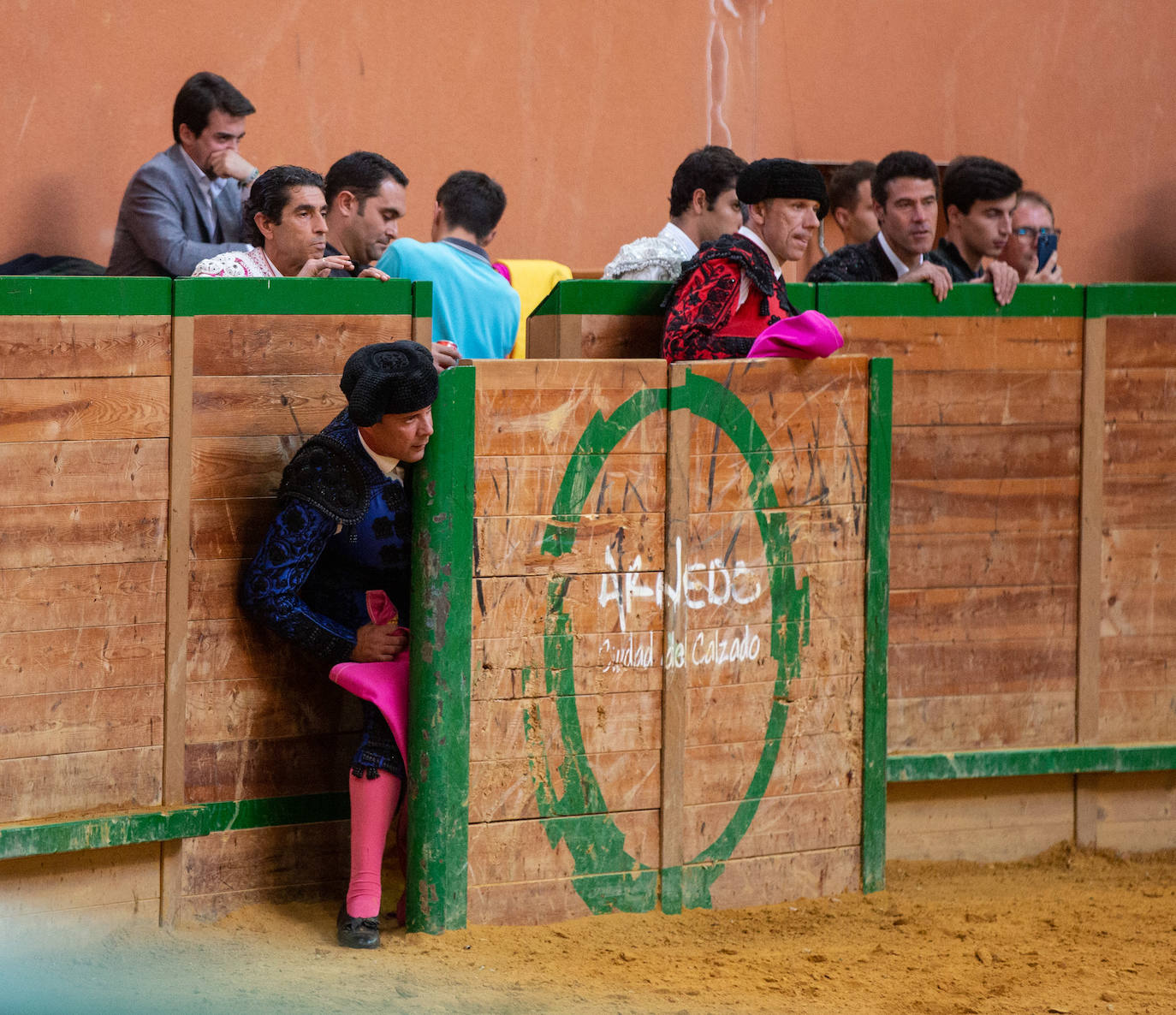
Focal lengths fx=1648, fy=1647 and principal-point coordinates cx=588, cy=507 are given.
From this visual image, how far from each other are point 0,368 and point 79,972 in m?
1.49

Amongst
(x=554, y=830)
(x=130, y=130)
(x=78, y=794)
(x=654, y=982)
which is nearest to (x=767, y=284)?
(x=554, y=830)

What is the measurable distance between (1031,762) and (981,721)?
21cm

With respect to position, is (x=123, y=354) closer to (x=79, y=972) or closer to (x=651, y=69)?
(x=79, y=972)

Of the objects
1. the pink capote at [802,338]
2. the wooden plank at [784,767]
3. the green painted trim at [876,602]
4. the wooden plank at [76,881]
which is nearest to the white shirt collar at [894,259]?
the green painted trim at [876,602]

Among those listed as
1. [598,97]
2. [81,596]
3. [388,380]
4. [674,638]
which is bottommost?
[674,638]

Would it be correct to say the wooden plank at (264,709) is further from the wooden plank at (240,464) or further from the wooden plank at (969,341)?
the wooden plank at (969,341)

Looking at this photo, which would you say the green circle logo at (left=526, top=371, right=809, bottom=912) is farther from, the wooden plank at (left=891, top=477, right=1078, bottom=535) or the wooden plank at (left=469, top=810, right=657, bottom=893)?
the wooden plank at (left=891, top=477, right=1078, bottom=535)

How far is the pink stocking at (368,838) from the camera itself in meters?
4.19

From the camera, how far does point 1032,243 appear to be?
6738 millimetres

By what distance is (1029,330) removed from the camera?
530 cm

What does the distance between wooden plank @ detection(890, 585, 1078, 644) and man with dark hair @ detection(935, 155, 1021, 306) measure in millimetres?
1140

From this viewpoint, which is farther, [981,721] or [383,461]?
[981,721]

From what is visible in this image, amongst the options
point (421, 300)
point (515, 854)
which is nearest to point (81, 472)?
point (421, 300)

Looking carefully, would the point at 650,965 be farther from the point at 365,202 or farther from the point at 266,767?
the point at 365,202
